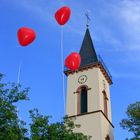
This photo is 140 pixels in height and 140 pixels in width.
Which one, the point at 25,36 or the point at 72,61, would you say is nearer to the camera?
the point at 25,36

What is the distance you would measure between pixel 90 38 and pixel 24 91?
23.6 m

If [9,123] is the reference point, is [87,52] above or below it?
above

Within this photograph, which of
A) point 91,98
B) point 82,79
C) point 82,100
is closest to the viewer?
point 91,98

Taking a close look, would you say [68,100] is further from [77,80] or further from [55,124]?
[55,124]

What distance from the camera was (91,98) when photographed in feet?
117

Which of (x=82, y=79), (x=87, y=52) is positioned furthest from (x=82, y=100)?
(x=87, y=52)

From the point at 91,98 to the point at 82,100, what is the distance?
103 cm

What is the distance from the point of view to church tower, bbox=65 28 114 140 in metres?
33.8

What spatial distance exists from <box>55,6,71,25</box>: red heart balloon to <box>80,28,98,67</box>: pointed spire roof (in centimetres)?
1784

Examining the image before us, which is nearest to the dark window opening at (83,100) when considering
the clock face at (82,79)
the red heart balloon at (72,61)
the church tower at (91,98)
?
the church tower at (91,98)

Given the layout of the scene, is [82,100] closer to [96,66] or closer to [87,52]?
[96,66]

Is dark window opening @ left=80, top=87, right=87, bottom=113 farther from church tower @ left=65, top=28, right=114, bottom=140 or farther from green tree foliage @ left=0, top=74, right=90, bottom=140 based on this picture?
green tree foliage @ left=0, top=74, right=90, bottom=140

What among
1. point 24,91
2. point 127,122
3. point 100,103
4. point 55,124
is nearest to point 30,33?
point 24,91

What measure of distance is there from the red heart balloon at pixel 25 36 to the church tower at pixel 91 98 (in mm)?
14523
